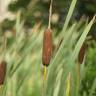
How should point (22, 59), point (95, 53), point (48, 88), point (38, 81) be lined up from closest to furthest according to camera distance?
point (48, 88) → point (38, 81) → point (22, 59) → point (95, 53)

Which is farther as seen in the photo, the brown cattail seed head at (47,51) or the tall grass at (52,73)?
the tall grass at (52,73)

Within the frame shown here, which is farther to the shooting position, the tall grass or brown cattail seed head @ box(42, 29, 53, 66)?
the tall grass

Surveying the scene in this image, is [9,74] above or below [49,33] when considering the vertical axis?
below

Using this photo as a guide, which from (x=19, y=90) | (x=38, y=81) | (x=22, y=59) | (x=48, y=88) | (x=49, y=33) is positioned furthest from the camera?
(x=22, y=59)

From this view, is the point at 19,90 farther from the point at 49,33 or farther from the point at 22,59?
the point at 49,33

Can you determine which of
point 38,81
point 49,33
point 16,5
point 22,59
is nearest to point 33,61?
point 22,59

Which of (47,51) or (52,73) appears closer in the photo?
(47,51)

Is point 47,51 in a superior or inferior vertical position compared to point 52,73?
superior

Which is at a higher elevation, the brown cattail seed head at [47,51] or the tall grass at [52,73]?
the brown cattail seed head at [47,51]

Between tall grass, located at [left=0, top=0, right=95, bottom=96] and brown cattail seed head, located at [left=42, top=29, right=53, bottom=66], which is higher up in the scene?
brown cattail seed head, located at [left=42, top=29, right=53, bottom=66]

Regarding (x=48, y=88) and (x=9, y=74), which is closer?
(x=48, y=88)
